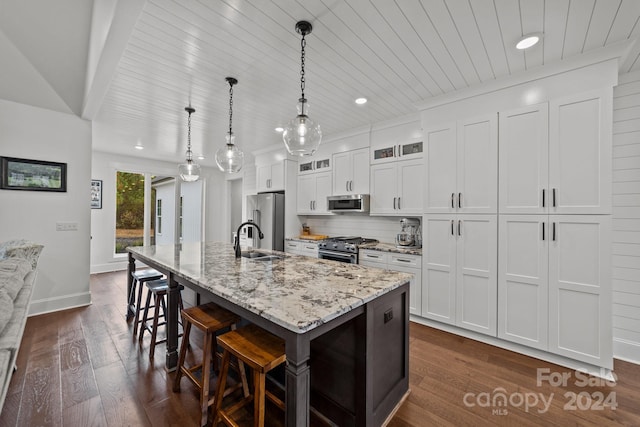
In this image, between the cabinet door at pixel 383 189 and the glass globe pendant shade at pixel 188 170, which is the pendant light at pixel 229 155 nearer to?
the glass globe pendant shade at pixel 188 170

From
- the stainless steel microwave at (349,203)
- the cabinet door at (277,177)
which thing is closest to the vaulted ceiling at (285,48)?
the stainless steel microwave at (349,203)

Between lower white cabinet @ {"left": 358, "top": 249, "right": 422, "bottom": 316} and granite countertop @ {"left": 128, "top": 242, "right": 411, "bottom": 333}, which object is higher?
granite countertop @ {"left": 128, "top": 242, "right": 411, "bottom": 333}

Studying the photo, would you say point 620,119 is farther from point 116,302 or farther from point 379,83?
point 116,302

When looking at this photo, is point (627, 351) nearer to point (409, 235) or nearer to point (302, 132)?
point (409, 235)

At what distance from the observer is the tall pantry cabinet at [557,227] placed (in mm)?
2189

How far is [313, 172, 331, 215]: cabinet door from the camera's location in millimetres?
4570

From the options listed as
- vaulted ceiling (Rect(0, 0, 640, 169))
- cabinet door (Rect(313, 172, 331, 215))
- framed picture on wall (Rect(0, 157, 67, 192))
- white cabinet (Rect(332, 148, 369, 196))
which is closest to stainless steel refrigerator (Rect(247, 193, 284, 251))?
cabinet door (Rect(313, 172, 331, 215))

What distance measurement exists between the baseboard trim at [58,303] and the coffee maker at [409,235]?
4.34 meters

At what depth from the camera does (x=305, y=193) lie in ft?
16.3

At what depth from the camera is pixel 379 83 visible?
2.76 meters

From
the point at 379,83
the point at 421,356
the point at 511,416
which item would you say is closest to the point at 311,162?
the point at 379,83

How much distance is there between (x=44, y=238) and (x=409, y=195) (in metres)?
4.71

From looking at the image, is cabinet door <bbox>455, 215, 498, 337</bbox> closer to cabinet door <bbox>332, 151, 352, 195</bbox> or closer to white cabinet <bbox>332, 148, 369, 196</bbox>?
white cabinet <bbox>332, 148, 369, 196</bbox>

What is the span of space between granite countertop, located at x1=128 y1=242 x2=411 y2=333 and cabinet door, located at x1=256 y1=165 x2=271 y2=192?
3.03m
